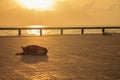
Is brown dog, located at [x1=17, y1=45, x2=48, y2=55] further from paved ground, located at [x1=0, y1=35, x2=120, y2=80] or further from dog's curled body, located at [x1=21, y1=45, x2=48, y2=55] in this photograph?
paved ground, located at [x1=0, y1=35, x2=120, y2=80]

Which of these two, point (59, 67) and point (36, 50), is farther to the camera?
point (36, 50)

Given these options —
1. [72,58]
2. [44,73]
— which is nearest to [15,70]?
[44,73]

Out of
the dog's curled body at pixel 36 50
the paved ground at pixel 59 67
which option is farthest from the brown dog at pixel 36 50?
the paved ground at pixel 59 67

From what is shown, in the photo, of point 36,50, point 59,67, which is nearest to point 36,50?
point 36,50

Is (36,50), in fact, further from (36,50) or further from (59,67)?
(59,67)

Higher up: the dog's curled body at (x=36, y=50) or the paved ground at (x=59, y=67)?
the dog's curled body at (x=36, y=50)

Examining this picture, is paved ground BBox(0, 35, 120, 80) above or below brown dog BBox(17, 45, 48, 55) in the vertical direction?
below

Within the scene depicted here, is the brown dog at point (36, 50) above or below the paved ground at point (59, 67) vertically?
above

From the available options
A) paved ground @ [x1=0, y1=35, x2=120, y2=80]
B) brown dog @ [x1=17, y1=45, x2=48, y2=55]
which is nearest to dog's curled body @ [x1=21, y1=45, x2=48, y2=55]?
brown dog @ [x1=17, y1=45, x2=48, y2=55]

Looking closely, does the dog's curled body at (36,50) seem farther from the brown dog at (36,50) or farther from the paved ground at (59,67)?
the paved ground at (59,67)

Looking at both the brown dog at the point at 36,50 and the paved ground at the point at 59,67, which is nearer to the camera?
the paved ground at the point at 59,67

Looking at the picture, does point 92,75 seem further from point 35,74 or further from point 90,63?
point 90,63

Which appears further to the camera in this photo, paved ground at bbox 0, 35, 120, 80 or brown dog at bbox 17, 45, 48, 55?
brown dog at bbox 17, 45, 48, 55

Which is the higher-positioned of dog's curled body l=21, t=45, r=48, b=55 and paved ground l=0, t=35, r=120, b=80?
dog's curled body l=21, t=45, r=48, b=55
